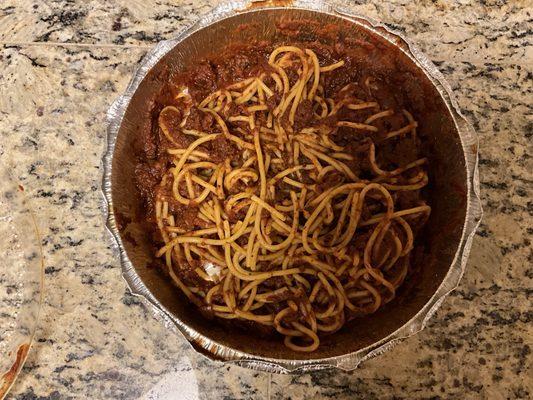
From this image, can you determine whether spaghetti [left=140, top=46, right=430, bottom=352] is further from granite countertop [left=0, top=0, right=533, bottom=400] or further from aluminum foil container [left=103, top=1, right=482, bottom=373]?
granite countertop [left=0, top=0, right=533, bottom=400]

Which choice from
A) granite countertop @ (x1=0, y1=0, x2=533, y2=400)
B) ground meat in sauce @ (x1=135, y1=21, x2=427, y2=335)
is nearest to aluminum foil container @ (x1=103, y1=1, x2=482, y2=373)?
ground meat in sauce @ (x1=135, y1=21, x2=427, y2=335)

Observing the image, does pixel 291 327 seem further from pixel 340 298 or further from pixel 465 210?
pixel 465 210

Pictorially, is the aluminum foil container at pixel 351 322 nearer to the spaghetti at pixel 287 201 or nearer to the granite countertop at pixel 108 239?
the spaghetti at pixel 287 201

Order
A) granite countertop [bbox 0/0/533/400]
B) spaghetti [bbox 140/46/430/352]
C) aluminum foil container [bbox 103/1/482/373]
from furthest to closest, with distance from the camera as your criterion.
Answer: granite countertop [bbox 0/0/533/400]
spaghetti [bbox 140/46/430/352]
aluminum foil container [bbox 103/1/482/373]

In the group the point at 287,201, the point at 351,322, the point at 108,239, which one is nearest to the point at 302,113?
the point at 287,201

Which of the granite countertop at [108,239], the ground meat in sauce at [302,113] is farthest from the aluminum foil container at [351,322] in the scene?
the granite countertop at [108,239]

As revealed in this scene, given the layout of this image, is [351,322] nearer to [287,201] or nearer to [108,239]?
[287,201]
